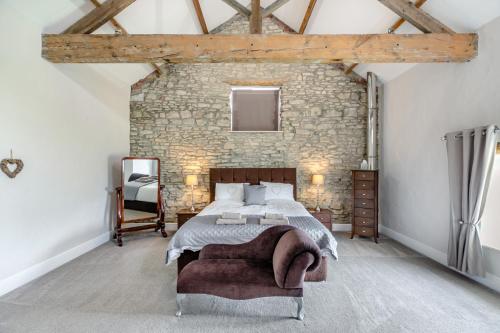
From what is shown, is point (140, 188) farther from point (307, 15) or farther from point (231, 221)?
point (307, 15)

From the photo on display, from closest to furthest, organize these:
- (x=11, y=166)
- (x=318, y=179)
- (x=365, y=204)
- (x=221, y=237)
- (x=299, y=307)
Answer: (x=299, y=307), (x=11, y=166), (x=221, y=237), (x=365, y=204), (x=318, y=179)

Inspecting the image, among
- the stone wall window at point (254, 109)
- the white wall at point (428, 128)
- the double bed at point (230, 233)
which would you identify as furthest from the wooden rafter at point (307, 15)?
the double bed at point (230, 233)

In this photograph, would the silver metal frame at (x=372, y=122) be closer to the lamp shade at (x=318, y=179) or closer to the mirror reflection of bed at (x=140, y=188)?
the lamp shade at (x=318, y=179)

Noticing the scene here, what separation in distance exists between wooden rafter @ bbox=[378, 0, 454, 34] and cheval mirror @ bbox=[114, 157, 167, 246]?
481cm

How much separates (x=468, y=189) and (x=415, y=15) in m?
2.41

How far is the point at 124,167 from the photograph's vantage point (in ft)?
17.3

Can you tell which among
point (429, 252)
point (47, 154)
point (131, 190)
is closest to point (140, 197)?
point (131, 190)

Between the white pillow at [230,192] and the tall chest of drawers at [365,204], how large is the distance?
2.25 metres

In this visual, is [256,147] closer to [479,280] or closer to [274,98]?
[274,98]

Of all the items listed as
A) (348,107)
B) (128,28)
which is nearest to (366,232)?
(348,107)

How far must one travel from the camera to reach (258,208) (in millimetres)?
4566

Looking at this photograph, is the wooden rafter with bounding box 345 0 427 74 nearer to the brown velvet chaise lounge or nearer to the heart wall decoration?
the brown velvet chaise lounge

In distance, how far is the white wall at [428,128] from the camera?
337 centimetres

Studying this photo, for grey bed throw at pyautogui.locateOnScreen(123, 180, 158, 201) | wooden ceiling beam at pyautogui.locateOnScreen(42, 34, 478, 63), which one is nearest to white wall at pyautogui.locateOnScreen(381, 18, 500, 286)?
wooden ceiling beam at pyautogui.locateOnScreen(42, 34, 478, 63)
